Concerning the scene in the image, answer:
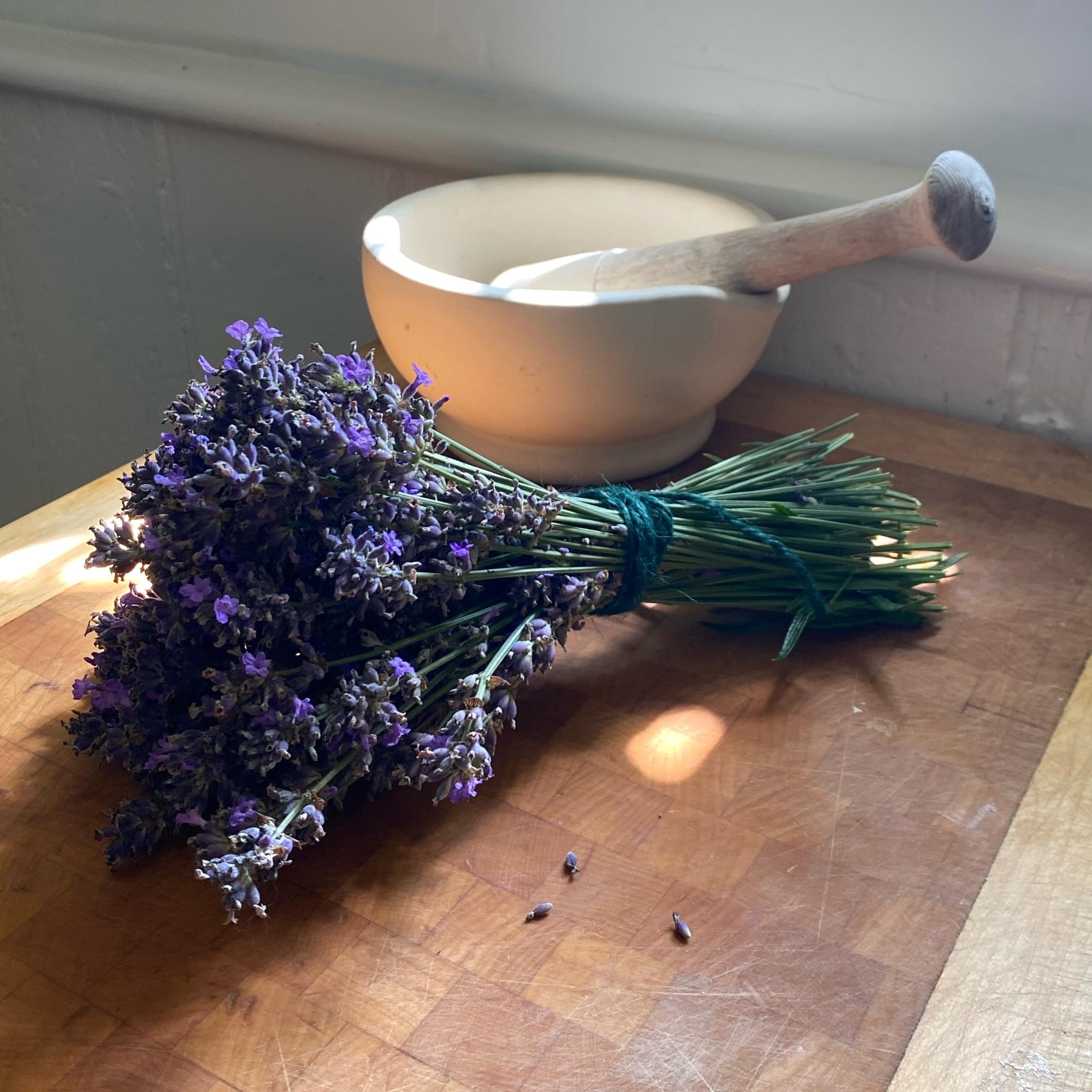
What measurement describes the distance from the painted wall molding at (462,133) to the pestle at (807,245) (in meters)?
0.16

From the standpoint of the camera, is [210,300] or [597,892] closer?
[597,892]

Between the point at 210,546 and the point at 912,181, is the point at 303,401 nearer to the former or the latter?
the point at 210,546

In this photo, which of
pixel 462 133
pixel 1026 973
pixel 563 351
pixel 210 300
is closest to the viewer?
pixel 1026 973

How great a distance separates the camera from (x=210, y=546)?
0.54 metres

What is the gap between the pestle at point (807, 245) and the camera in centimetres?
72

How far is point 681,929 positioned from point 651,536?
0.84ft

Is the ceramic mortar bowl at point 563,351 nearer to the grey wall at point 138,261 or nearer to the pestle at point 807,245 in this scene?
the pestle at point 807,245

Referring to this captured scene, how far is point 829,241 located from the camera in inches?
31.4

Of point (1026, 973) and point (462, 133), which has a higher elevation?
point (462, 133)

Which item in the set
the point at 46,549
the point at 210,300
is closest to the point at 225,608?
the point at 46,549

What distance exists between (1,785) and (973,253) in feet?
2.20

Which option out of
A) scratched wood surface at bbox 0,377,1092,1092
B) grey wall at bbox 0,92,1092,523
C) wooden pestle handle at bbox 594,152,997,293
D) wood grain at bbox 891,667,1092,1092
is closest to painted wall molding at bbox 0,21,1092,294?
grey wall at bbox 0,92,1092,523

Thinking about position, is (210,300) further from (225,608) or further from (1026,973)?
(1026,973)

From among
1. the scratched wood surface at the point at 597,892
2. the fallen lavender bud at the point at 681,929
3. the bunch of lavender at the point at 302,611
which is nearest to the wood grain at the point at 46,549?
the scratched wood surface at the point at 597,892
